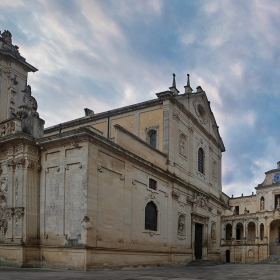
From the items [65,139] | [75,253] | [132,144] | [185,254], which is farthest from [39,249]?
[185,254]

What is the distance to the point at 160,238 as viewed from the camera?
24984 millimetres

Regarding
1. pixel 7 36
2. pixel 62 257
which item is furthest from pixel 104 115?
pixel 62 257

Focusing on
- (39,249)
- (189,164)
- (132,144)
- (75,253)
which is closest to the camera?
(75,253)

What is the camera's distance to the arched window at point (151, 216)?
2361cm

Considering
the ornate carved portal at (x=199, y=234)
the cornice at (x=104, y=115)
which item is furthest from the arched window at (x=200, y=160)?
the cornice at (x=104, y=115)

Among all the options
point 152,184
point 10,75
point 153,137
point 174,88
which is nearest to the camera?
point 10,75

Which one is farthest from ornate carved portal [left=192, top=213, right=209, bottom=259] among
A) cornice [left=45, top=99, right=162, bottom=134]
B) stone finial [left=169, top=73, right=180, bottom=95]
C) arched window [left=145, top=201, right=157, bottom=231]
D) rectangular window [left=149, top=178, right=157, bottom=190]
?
stone finial [left=169, top=73, right=180, bottom=95]

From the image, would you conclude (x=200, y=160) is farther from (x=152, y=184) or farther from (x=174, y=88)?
(x=152, y=184)

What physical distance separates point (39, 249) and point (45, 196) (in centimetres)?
261

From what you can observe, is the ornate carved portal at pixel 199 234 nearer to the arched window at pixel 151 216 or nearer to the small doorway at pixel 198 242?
the small doorway at pixel 198 242

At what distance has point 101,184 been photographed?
1909cm

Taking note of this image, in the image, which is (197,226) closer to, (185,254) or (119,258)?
(185,254)

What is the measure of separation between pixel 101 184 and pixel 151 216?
6.36 m

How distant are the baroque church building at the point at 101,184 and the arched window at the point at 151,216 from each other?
0.21ft
